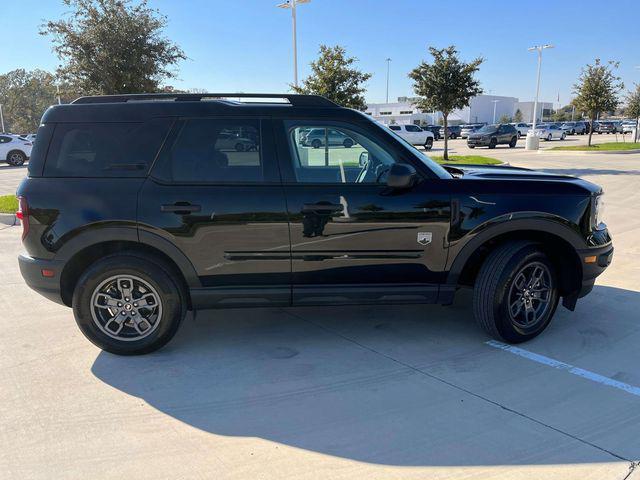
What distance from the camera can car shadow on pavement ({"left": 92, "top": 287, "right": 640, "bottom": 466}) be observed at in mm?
2824

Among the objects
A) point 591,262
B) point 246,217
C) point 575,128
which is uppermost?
point 575,128

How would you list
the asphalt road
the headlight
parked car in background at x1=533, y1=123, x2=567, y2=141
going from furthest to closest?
parked car in background at x1=533, y1=123, x2=567, y2=141
the headlight
the asphalt road

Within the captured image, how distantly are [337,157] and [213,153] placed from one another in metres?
1.01

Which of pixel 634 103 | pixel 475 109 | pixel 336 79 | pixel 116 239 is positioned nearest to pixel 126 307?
pixel 116 239

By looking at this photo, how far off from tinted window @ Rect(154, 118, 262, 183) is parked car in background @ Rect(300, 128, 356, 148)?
425mm

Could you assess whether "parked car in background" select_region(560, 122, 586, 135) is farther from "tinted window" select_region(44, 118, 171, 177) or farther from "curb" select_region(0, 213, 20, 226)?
"tinted window" select_region(44, 118, 171, 177)

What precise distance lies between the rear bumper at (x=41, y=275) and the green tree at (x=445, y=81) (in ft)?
56.1

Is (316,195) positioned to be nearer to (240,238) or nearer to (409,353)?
(240,238)

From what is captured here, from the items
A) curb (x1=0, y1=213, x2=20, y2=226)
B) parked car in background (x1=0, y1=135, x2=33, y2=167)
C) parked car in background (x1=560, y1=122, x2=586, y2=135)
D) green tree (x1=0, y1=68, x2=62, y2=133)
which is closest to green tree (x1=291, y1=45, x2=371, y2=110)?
curb (x1=0, y1=213, x2=20, y2=226)

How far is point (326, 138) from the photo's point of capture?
398 cm

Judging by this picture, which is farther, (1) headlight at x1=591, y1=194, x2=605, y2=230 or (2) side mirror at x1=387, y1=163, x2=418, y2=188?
(1) headlight at x1=591, y1=194, x2=605, y2=230

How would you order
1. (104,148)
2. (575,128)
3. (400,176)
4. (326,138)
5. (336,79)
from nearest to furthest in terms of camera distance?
(400,176) < (104,148) < (326,138) < (336,79) < (575,128)

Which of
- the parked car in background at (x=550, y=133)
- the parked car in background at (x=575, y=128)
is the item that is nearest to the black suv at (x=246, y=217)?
the parked car in background at (x=550, y=133)

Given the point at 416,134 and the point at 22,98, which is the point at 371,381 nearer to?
the point at 416,134
